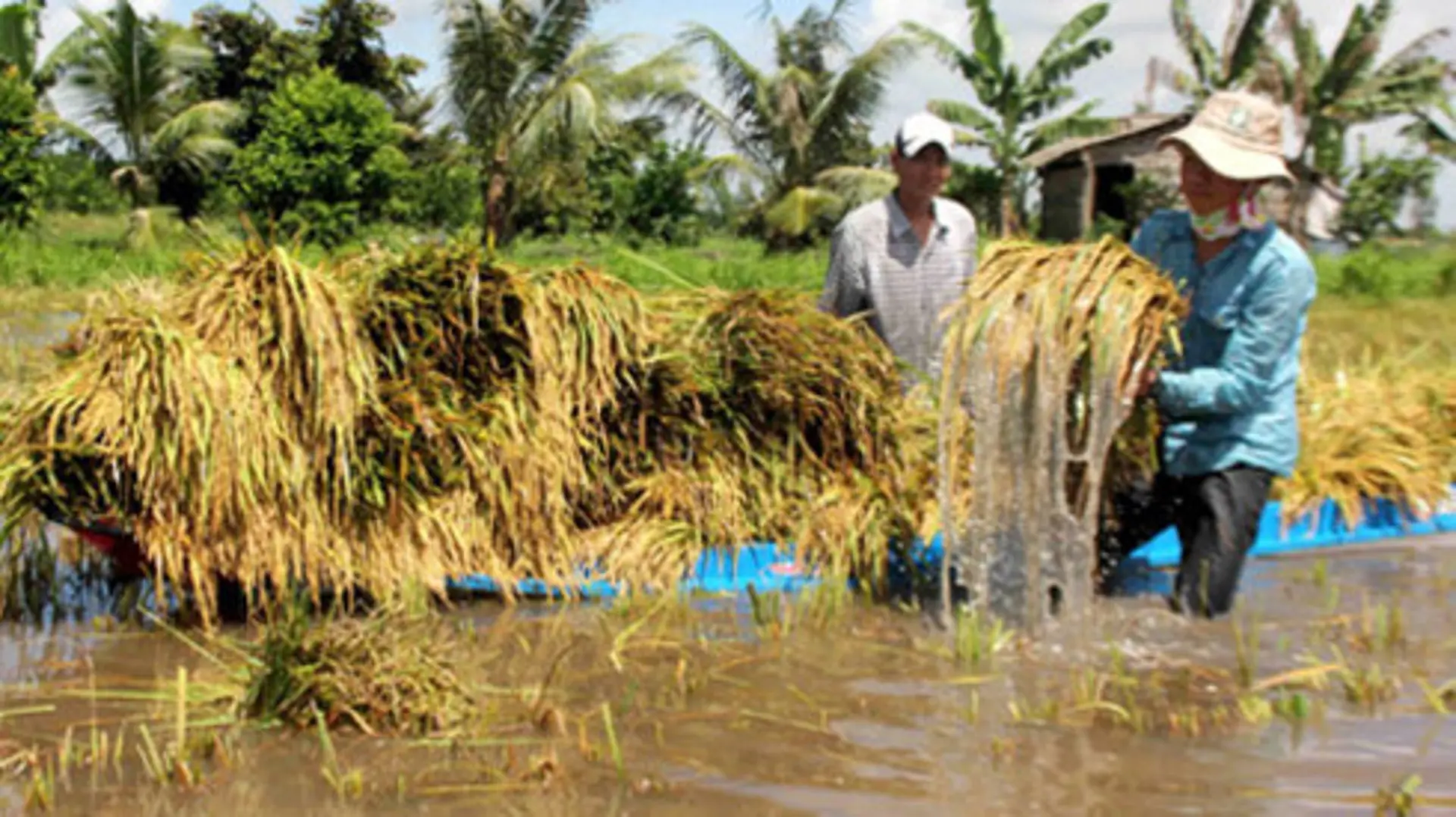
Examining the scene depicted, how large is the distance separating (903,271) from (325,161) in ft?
80.2

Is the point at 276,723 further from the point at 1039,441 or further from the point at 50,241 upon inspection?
the point at 50,241

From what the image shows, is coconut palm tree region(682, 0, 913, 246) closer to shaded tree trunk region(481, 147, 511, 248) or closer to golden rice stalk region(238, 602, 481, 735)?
shaded tree trunk region(481, 147, 511, 248)

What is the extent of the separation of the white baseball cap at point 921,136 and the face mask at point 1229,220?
3.50 ft

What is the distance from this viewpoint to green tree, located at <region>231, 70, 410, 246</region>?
2780cm

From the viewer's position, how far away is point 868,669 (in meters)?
3.93

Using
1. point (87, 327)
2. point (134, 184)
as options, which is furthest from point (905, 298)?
point (134, 184)

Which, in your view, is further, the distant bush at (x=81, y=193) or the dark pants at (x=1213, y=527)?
the distant bush at (x=81, y=193)

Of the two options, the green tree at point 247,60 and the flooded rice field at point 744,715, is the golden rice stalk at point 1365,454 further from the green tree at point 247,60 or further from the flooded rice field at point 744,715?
the green tree at point 247,60

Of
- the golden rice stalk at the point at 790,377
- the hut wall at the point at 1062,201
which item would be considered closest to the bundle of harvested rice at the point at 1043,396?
the golden rice stalk at the point at 790,377

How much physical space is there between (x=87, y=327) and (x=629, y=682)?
1982 millimetres

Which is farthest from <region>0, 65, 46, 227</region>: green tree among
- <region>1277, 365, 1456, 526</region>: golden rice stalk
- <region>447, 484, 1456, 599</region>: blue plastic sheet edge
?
<region>1277, 365, 1456, 526</region>: golden rice stalk

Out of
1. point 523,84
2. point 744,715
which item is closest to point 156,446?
point 744,715

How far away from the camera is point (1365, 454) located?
5.49m

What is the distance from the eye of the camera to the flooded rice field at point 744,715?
9.82 feet
